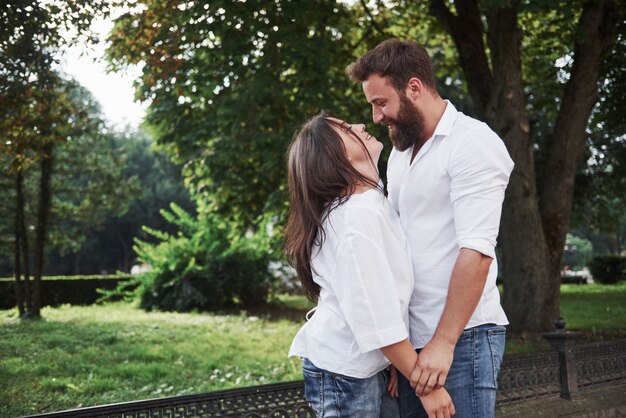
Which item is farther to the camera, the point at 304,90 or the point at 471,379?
the point at 304,90

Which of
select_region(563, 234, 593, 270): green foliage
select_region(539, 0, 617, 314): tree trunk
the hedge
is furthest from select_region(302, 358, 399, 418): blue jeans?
select_region(563, 234, 593, 270): green foliage

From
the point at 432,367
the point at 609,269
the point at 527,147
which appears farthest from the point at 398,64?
the point at 609,269

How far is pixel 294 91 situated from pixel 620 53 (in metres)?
6.24

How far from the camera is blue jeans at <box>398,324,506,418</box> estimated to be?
239cm

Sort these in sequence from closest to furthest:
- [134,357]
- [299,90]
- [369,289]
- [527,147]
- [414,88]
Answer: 1. [369,289]
2. [414,88]
3. [134,357]
4. [527,147]
5. [299,90]

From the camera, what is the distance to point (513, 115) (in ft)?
36.7

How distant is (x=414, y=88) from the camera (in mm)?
2479

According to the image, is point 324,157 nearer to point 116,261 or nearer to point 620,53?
point 620,53

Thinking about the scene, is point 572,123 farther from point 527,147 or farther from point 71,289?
point 71,289

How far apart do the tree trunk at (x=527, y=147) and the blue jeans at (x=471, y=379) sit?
928cm

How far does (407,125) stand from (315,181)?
1.52ft

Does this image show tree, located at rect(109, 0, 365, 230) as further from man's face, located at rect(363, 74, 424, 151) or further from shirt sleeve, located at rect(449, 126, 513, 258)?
shirt sleeve, located at rect(449, 126, 513, 258)

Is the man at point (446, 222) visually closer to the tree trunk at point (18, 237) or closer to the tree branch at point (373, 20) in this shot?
the tree branch at point (373, 20)

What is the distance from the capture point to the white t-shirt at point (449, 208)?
7.58 feet
